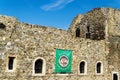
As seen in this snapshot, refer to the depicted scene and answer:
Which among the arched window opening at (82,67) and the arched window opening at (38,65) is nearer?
the arched window opening at (38,65)

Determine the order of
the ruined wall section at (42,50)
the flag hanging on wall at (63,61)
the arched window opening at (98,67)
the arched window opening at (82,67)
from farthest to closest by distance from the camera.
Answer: the arched window opening at (98,67) < the arched window opening at (82,67) < the flag hanging on wall at (63,61) < the ruined wall section at (42,50)

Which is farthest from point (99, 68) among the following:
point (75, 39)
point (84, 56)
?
point (75, 39)

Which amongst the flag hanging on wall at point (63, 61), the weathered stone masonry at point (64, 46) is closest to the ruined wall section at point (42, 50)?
the weathered stone masonry at point (64, 46)

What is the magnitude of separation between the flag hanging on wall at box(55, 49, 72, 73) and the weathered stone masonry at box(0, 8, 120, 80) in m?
0.36

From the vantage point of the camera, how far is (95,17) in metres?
24.1

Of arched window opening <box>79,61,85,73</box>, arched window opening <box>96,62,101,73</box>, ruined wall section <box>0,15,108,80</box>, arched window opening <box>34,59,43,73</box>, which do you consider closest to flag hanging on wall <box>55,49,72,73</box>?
ruined wall section <box>0,15,108,80</box>

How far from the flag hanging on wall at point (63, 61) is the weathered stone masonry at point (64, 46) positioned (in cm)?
36

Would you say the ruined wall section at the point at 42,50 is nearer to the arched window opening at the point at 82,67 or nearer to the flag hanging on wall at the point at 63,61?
the flag hanging on wall at the point at 63,61

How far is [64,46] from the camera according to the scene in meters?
18.8

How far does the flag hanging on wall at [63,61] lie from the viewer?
18.2m

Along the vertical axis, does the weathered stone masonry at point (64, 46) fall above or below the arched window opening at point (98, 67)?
above

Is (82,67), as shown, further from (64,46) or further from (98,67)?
(64,46)

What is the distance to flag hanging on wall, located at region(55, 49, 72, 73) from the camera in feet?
59.6

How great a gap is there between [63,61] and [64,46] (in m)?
1.29
